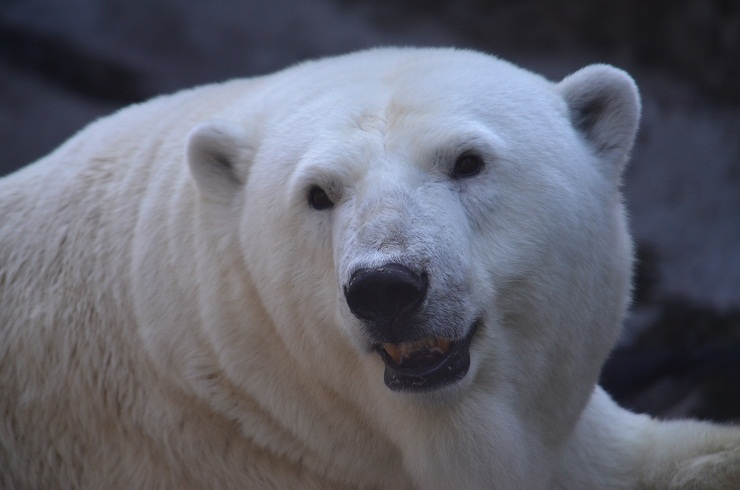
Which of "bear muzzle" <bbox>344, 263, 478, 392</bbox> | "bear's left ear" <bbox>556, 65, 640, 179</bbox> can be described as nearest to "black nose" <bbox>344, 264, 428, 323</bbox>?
"bear muzzle" <bbox>344, 263, 478, 392</bbox>

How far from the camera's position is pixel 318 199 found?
8.96 feet

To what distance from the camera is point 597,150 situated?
120 inches

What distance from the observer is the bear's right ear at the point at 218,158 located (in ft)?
9.78

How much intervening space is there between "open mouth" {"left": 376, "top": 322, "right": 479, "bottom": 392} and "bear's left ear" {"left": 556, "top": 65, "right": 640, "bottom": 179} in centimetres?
87

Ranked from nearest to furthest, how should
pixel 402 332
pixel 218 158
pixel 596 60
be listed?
pixel 402 332 → pixel 218 158 → pixel 596 60

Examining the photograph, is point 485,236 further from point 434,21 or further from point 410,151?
point 434,21

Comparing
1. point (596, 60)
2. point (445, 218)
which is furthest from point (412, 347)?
point (596, 60)

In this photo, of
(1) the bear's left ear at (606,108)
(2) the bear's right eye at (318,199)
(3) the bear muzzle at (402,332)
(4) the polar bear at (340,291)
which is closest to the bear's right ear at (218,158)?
(4) the polar bear at (340,291)

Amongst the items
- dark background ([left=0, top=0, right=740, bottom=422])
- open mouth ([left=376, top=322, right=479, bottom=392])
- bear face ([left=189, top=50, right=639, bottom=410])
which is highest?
bear face ([left=189, top=50, right=639, bottom=410])

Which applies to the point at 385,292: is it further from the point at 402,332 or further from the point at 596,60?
the point at 596,60

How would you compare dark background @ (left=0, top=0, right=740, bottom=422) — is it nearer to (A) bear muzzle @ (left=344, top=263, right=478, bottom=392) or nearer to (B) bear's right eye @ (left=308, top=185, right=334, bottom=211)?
(A) bear muzzle @ (left=344, top=263, right=478, bottom=392)

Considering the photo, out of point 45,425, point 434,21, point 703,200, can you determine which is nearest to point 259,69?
point 434,21

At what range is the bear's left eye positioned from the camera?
105 inches

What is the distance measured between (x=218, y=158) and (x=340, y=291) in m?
0.80
